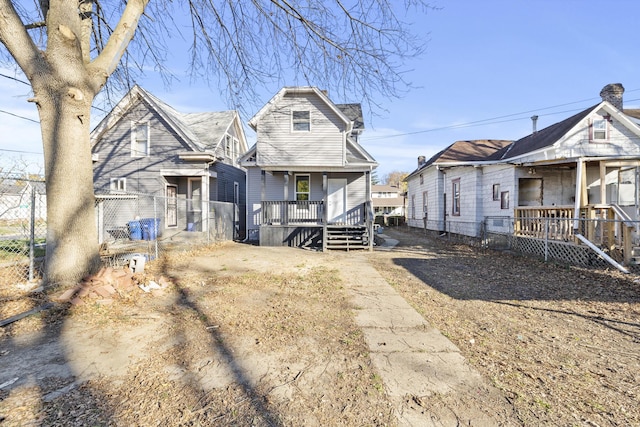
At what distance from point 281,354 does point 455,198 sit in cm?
1652

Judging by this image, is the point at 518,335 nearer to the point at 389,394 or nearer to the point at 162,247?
the point at 389,394

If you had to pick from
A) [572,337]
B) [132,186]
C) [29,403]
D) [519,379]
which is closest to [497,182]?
[572,337]

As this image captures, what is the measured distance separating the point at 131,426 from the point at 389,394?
1928 millimetres

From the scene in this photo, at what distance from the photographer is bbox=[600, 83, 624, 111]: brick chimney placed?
1532 cm

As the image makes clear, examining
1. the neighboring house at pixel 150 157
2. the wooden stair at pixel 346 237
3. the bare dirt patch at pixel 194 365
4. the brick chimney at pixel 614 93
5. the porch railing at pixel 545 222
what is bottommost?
the bare dirt patch at pixel 194 365

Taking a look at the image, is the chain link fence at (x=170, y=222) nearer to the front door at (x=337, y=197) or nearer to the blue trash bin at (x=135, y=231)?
the blue trash bin at (x=135, y=231)

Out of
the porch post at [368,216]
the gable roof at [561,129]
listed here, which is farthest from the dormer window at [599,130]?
the porch post at [368,216]

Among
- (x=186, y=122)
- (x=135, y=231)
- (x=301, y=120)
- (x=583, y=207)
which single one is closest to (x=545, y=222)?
(x=583, y=207)

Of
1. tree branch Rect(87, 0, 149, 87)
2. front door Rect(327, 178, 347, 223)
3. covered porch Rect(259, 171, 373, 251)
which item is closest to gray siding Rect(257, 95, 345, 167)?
covered porch Rect(259, 171, 373, 251)

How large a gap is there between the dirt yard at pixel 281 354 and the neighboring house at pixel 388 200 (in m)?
48.6

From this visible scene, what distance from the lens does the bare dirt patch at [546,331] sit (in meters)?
2.62

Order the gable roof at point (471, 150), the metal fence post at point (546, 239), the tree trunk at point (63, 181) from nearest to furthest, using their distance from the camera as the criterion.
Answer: the tree trunk at point (63, 181) < the metal fence post at point (546, 239) < the gable roof at point (471, 150)

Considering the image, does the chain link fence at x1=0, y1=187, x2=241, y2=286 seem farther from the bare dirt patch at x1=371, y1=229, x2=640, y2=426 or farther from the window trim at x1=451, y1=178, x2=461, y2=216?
the window trim at x1=451, y1=178, x2=461, y2=216

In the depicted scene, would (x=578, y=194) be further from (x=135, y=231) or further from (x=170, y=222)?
(x=170, y=222)
